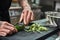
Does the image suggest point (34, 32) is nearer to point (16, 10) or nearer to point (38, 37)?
point (38, 37)

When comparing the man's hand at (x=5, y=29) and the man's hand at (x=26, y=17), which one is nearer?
the man's hand at (x=5, y=29)

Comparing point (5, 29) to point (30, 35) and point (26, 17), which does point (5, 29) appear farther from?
point (26, 17)

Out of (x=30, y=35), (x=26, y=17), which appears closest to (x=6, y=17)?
(x=26, y=17)

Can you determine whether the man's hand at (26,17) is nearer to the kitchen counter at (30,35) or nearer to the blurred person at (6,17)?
the blurred person at (6,17)

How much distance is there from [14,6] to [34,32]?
1261 mm

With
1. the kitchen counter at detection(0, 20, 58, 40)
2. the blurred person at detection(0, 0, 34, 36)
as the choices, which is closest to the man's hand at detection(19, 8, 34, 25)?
the blurred person at detection(0, 0, 34, 36)

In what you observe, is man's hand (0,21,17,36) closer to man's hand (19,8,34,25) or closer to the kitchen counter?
the kitchen counter

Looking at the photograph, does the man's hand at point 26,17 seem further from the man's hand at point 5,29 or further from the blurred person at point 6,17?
the man's hand at point 5,29

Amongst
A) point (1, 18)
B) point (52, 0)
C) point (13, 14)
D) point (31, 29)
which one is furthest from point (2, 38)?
point (52, 0)

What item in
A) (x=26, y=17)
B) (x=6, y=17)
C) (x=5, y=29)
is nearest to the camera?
(x=5, y=29)

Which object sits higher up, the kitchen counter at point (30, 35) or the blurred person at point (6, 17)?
the blurred person at point (6, 17)

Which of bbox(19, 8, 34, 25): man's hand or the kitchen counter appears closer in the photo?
the kitchen counter

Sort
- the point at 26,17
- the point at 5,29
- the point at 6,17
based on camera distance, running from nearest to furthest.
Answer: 1. the point at 5,29
2. the point at 26,17
3. the point at 6,17

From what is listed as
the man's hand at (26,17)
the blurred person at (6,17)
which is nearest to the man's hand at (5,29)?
the blurred person at (6,17)
